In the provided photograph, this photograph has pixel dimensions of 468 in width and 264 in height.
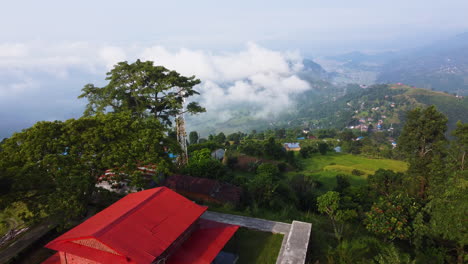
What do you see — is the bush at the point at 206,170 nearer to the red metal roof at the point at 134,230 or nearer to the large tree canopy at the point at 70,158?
the large tree canopy at the point at 70,158

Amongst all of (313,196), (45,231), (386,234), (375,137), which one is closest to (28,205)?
(45,231)

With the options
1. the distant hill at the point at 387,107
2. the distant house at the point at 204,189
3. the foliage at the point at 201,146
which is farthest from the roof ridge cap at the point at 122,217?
the distant hill at the point at 387,107

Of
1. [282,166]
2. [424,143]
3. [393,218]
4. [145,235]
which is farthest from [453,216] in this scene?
[282,166]

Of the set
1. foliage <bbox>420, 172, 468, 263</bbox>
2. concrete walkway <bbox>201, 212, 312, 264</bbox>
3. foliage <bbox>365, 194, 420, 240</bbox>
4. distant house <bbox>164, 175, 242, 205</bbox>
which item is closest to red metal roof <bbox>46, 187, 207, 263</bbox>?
concrete walkway <bbox>201, 212, 312, 264</bbox>

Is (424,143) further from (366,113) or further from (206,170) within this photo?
(366,113)

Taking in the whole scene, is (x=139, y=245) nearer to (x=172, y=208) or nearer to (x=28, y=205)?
(x=172, y=208)
